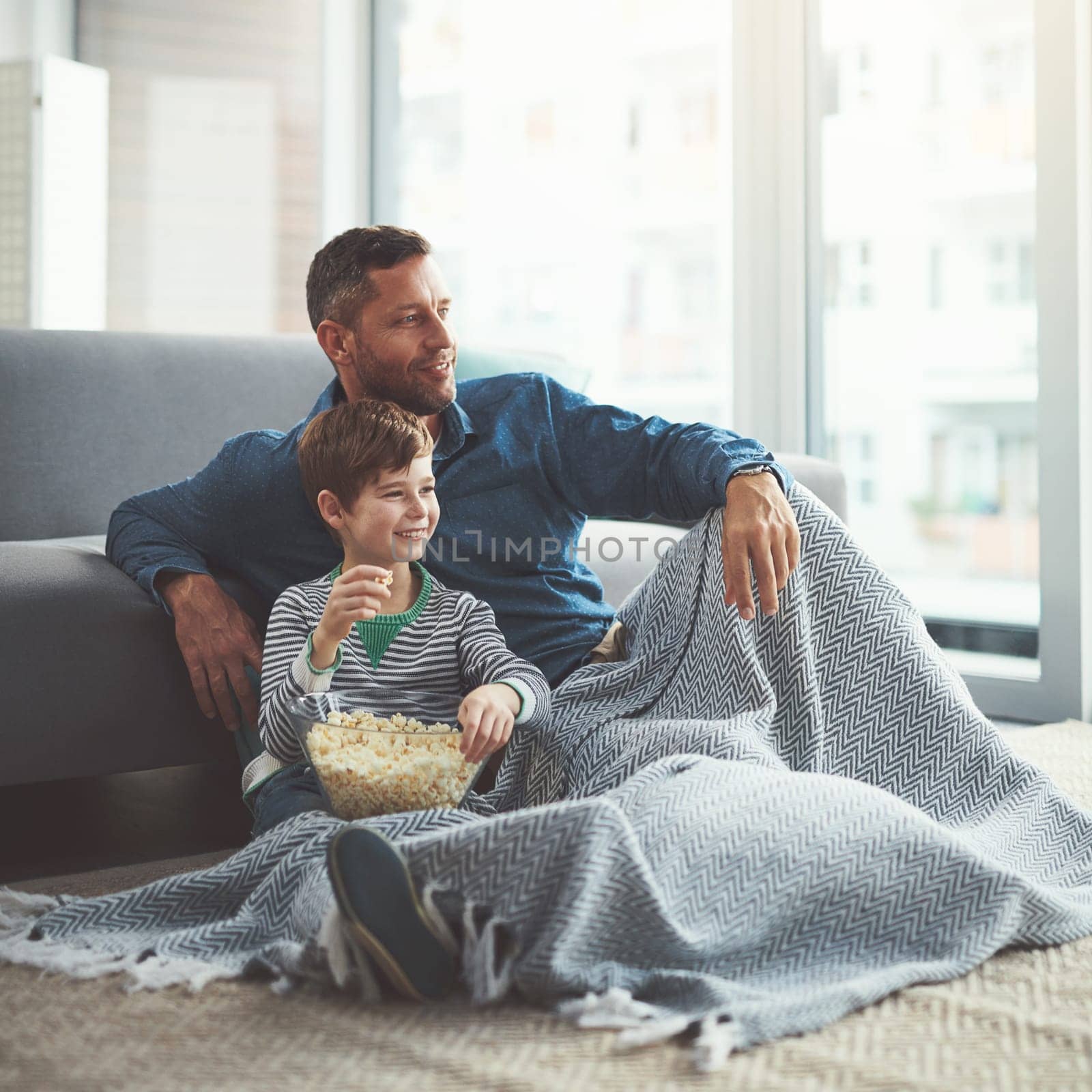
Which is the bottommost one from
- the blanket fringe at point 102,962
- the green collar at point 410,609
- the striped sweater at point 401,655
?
the blanket fringe at point 102,962

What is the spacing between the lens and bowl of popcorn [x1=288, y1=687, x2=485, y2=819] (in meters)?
1.32

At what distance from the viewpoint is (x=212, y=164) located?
394 cm

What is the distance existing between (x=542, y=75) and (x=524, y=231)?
0.43m

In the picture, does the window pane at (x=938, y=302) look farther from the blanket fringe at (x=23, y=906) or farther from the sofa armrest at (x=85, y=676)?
the blanket fringe at (x=23, y=906)

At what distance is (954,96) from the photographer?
2.79 metres

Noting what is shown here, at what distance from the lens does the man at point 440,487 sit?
A: 168 centimetres

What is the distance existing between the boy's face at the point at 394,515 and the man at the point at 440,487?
176 millimetres

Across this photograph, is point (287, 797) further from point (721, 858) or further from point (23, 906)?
point (721, 858)

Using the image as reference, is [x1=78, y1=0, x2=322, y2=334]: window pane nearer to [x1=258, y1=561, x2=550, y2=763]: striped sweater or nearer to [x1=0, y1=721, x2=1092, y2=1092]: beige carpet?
[x1=258, y1=561, x2=550, y2=763]: striped sweater

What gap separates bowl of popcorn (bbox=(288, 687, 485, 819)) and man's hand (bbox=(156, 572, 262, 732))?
27 cm

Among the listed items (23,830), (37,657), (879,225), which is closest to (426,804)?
(37,657)

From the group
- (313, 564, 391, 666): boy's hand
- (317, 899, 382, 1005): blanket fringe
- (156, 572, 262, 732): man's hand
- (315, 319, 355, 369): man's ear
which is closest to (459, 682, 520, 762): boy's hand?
(313, 564, 391, 666): boy's hand

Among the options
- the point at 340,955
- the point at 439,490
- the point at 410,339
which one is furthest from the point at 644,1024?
the point at 410,339

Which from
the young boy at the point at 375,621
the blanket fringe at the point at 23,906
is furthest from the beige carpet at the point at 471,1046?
the young boy at the point at 375,621
